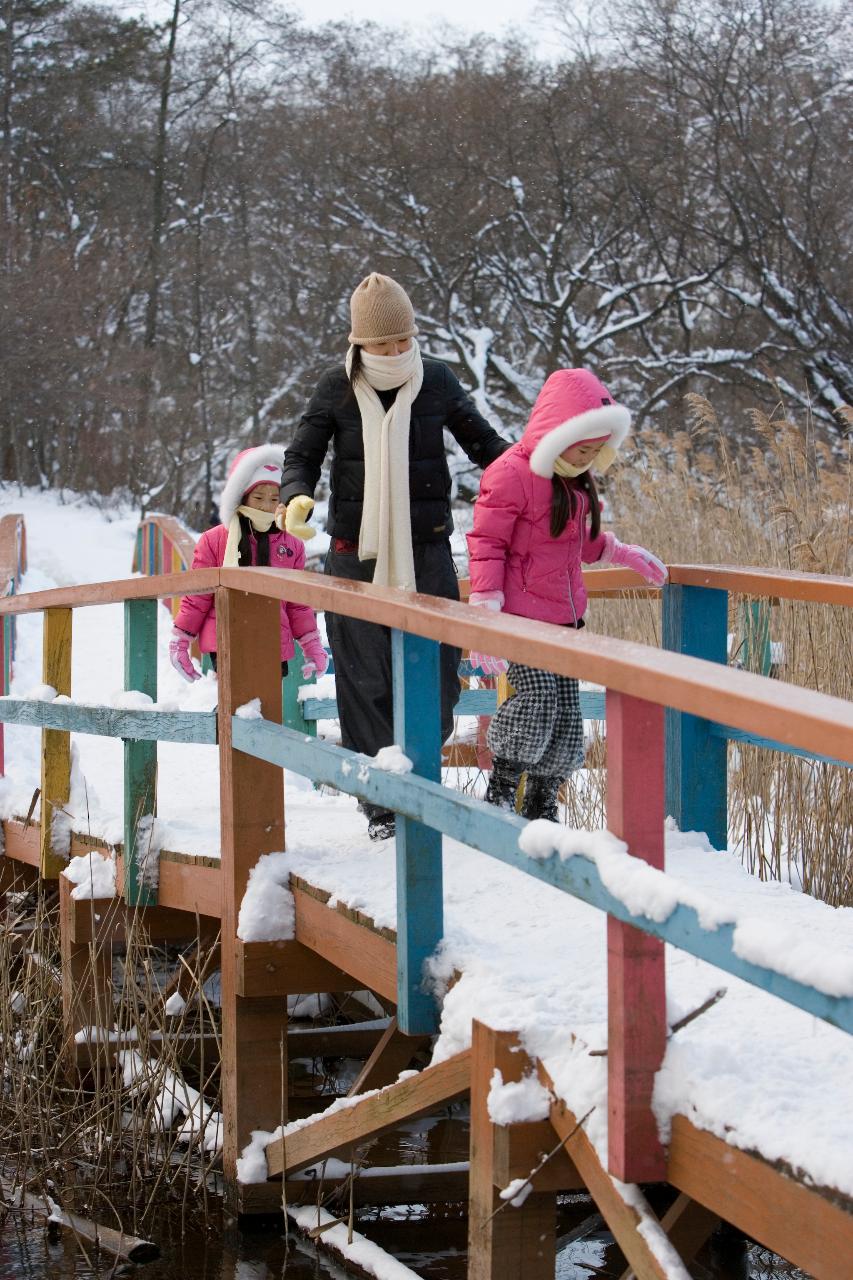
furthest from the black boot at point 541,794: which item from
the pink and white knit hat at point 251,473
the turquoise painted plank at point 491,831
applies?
the pink and white knit hat at point 251,473

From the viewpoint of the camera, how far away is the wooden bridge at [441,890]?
6.54 ft

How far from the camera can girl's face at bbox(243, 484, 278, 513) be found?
5.10 meters

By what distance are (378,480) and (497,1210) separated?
2.03m

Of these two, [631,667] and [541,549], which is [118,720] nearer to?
[541,549]

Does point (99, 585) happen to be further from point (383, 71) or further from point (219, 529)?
point (383, 71)

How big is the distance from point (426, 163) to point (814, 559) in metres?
19.7

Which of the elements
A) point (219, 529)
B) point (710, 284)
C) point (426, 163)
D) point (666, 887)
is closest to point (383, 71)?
point (426, 163)

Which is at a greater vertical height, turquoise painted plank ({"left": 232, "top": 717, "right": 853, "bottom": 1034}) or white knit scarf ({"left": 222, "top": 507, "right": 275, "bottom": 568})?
white knit scarf ({"left": 222, "top": 507, "right": 275, "bottom": 568})

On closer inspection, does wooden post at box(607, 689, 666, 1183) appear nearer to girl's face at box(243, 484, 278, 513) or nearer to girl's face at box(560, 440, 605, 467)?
girl's face at box(560, 440, 605, 467)

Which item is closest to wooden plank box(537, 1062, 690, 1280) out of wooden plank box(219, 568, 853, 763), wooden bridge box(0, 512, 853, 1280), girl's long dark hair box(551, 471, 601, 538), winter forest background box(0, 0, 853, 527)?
wooden bridge box(0, 512, 853, 1280)

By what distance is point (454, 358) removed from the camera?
22016mm

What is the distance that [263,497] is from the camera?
16.8ft

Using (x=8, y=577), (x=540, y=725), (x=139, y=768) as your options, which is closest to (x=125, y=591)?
(x=139, y=768)

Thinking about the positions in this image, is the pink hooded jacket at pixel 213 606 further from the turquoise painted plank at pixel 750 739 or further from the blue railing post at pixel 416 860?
the blue railing post at pixel 416 860
